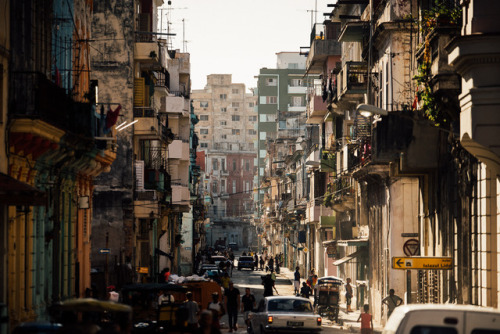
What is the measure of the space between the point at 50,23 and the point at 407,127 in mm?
9793

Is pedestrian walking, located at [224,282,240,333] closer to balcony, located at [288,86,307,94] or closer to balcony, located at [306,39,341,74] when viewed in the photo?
balcony, located at [306,39,341,74]

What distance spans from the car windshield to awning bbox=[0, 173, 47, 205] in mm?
9454

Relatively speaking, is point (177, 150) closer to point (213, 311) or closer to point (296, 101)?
point (213, 311)

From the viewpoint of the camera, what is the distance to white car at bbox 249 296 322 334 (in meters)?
26.7

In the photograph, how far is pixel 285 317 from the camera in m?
26.8

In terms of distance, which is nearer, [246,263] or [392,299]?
[392,299]

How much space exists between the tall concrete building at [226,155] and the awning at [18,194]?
468 ft

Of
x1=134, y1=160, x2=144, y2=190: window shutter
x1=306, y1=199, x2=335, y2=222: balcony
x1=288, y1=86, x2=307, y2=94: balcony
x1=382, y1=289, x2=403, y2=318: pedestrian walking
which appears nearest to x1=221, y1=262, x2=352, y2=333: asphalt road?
x1=382, y1=289, x2=403, y2=318: pedestrian walking

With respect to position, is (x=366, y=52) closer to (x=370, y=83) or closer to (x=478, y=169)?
(x=370, y=83)

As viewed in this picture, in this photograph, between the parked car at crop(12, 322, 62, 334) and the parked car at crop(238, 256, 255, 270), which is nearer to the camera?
the parked car at crop(12, 322, 62, 334)

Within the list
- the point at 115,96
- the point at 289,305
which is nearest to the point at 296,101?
the point at 115,96

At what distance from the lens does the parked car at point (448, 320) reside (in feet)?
44.2

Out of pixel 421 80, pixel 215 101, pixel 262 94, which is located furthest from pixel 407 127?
pixel 215 101

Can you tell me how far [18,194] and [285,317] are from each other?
9014mm
